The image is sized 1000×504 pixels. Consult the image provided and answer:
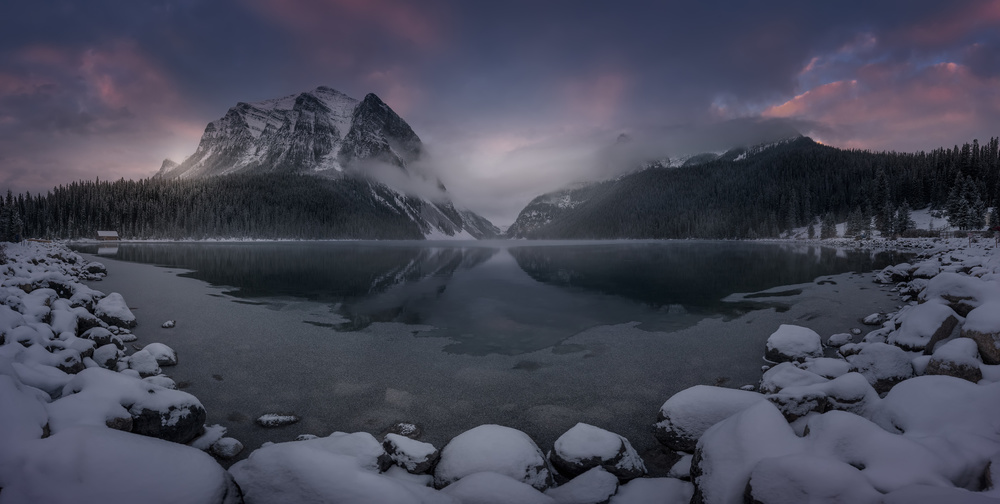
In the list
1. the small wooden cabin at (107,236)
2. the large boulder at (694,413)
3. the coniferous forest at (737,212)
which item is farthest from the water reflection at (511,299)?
the small wooden cabin at (107,236)

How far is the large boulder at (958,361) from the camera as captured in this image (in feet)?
27.0

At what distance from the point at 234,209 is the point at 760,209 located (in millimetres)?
252391

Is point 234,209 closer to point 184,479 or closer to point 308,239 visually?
point 308,239

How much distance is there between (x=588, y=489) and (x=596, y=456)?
0.81 metres

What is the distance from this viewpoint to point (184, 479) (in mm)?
4855

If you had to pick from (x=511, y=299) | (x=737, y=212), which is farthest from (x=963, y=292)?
(x=737, y=212)

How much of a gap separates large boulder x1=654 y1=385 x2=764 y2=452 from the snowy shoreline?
0.02 metres

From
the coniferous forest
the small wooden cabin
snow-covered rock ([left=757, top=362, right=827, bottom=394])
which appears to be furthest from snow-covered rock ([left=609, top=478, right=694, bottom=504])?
the small wooden cabin

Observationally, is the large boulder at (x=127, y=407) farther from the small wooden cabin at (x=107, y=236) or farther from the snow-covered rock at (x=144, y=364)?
the small wooden cabin at (x=107, y=236)

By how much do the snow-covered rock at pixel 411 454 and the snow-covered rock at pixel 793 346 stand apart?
1223 centimetres

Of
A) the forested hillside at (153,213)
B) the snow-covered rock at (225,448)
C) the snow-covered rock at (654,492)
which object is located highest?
the forested hillside at (153,213)

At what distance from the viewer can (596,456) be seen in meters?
6.95

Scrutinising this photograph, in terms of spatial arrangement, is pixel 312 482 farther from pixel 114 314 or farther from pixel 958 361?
pixel 114 314

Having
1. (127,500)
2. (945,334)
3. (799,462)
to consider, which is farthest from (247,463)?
(945,334)
